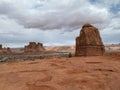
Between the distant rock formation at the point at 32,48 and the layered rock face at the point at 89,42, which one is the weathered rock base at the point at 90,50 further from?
the distant rock formation at the point at 32,48

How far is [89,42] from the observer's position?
47.8 meters

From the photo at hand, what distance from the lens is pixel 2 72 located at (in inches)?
520

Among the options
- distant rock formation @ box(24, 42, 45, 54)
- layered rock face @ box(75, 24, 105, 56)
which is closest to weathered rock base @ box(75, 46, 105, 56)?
layered rock face @ box(75, 24, 105, 56)

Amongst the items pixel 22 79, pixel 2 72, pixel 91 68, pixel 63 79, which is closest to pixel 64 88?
pixel 63 79

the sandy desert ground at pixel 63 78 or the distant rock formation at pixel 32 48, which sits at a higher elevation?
the distant rock formation at pixel 32 48

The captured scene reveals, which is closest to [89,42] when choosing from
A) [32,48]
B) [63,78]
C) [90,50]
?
[90,50]

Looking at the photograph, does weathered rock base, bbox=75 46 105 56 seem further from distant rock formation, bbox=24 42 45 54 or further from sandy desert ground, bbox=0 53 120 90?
distant rock formation, bbox=24 42 45 54

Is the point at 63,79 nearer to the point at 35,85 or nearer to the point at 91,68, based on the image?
the point at 35,85

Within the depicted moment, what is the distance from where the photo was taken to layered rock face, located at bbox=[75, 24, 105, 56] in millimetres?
47094

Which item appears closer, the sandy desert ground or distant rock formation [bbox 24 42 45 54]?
the sandy desert ground

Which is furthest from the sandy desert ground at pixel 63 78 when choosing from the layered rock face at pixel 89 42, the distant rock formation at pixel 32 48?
the distant rock formation at pixel 32 48

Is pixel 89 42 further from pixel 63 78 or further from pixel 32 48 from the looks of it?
pixel 32 48

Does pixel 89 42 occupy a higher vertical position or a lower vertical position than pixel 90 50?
higher

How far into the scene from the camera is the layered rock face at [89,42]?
1854 inches
